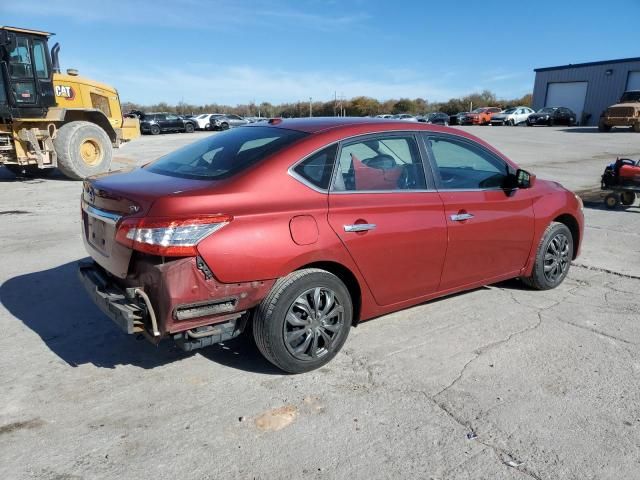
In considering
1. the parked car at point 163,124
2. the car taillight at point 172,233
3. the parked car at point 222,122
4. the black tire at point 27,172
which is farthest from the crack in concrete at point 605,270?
the parked car at point 222,122

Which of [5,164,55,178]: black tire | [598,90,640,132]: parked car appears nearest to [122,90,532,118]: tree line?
[598,90,640,132]: parked car

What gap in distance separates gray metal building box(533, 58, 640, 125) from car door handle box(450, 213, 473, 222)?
1706 inches

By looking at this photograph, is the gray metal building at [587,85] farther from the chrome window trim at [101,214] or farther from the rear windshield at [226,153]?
the chrome window trim at [101,214]

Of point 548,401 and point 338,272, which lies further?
point 338,272

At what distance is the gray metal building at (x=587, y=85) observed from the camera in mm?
39250

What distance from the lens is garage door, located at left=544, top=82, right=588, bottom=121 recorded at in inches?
1702

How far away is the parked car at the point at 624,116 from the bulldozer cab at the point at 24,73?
101 feet

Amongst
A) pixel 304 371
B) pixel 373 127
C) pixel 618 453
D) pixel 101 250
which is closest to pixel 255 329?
pixel 304 371

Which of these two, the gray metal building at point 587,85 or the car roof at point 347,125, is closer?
the car roof at point 347,125

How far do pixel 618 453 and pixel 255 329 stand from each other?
2.11m

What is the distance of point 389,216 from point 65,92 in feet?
37.4

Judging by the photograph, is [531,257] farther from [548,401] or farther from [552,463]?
[552,463]

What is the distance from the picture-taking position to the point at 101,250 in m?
3.29

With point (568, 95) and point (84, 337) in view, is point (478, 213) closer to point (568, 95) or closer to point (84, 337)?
point (84, 337)
